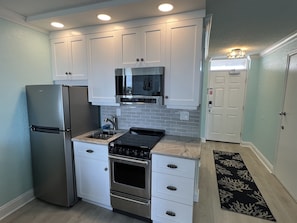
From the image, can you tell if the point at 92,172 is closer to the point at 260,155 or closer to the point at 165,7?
the point at 165,7

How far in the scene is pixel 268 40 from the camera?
3.04 m

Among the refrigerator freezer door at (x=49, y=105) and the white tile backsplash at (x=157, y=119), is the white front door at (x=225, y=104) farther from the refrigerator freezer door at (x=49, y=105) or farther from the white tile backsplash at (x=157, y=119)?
the refrigerator freezer door at (x=49, y=105)

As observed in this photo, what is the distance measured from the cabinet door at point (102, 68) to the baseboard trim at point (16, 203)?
1.61 m

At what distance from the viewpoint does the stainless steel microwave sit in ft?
6.55

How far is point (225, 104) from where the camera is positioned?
463cm

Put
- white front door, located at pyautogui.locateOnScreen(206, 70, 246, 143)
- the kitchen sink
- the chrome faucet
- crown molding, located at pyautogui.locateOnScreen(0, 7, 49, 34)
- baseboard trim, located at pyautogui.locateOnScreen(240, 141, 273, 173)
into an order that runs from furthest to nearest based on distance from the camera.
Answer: white front door, located at pyautogui.locateOnScreen(206, 70, 246, 143) → baseboard trim, located at pyautogui.locateOnScreen(240, 141, 273, 173) → the chrome faucet → the kitchen sink → crown molding, located at pyautogui.locateOnScreen(0, 7, 49, 34)

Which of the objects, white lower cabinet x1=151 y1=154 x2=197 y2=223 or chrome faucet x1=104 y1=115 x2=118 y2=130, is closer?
white lower cabinet x1=151 y1=154 x2=197 y2=223

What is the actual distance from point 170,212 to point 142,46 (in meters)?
1.97

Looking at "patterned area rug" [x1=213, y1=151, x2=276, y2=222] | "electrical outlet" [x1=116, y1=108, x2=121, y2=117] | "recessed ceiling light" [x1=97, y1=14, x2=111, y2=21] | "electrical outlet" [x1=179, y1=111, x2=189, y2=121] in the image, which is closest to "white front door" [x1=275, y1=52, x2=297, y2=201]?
"patterned area rug" [x1=213, y1=151, x2=276, y2=222]

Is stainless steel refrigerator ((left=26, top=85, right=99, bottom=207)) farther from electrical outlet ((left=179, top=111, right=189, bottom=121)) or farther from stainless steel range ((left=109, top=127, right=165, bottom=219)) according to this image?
electrical outlet ((left=179, top=111, right=189, bottom=121))

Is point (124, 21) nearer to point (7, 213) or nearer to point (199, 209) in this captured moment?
point (199, 209)

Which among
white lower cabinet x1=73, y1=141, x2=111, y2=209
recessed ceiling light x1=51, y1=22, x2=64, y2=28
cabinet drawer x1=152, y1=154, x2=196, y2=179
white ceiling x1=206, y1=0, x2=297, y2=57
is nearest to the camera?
cabinet drawer x1=152, y1=154, x2=196, y2=179

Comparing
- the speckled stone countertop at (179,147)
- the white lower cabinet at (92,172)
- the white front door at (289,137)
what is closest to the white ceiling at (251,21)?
the white front door at (289,137)

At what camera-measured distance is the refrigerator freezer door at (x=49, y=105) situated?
6.48ft
